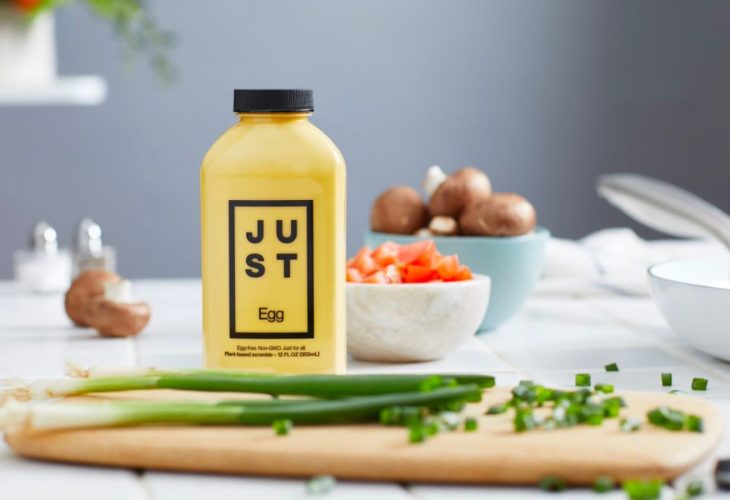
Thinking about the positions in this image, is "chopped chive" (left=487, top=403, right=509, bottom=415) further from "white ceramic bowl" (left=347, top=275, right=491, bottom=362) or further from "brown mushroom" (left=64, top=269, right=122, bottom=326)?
"brown mushroom" (left=64, top=269, right=122, bottom=326)

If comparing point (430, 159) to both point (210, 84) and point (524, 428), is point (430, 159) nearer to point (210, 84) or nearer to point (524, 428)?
point (210, 84)

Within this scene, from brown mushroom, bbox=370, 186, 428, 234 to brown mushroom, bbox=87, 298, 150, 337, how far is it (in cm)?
34

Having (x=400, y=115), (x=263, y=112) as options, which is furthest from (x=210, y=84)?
(x=263, y=112)

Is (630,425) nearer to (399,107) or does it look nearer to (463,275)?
(463,275)

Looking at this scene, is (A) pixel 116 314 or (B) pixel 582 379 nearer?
(B) pixel 582 379

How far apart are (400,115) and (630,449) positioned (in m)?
3.33

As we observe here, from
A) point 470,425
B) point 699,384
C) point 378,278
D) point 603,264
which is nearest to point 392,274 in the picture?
A: point 378,278

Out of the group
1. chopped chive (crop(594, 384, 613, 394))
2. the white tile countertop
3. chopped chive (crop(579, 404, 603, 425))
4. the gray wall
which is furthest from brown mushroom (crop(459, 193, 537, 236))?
the gray wall

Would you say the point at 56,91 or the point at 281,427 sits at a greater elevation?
the point at 56,91

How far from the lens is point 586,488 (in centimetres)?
82

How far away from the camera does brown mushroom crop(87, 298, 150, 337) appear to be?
1.47 meters

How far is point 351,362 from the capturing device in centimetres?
133

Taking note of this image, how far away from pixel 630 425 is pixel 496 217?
0.66m

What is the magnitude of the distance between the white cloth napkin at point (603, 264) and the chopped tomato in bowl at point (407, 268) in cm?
57
